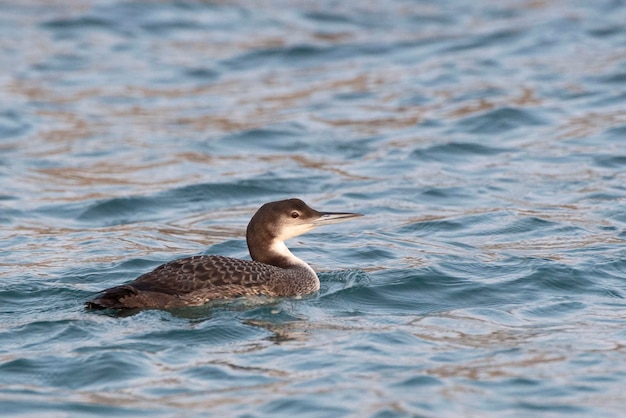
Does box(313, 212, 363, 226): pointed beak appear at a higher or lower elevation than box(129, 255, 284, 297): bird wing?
higher

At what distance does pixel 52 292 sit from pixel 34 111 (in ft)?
27.6

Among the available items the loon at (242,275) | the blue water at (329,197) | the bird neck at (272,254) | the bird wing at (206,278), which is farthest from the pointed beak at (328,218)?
the bird wing at (206,278)

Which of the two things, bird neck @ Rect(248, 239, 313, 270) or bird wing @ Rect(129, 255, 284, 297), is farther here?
bird neck @ Rect(248, 239, 313, 270)

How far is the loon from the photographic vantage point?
867cm

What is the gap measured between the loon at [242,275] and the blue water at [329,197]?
123 millimetres

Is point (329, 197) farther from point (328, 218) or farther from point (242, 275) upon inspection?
point (242, 275)

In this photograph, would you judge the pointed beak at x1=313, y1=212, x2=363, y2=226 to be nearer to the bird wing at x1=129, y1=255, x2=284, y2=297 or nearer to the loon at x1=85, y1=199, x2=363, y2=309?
the loon at x1=85, y1=199, x2=363, y2=309

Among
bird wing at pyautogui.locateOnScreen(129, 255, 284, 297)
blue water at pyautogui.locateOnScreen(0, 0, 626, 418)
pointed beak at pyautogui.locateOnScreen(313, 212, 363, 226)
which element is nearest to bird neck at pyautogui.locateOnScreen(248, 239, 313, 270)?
pointed beak at pyautogui.locateOnScreen(313, 212, 363, 226)

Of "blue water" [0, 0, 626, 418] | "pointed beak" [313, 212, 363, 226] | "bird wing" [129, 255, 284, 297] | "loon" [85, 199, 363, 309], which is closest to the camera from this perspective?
"blue water" [0, 0, 626, 418]

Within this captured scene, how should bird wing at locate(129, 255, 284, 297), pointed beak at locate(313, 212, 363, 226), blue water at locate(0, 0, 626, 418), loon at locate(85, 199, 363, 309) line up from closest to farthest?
1. blue water at locate(0, 0, 626, 418)
2. loon at locate(85, 199, 363, 309)
3. bird wing at locate(129, 255, 284, 297)
4. pointed beak at locate(313, 212, 363, 226)

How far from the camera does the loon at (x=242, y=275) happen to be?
8672 millimetres

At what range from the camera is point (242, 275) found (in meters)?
9.08

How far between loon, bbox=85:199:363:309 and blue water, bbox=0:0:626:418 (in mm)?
123

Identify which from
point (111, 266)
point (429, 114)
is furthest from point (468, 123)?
point (111, 266)
